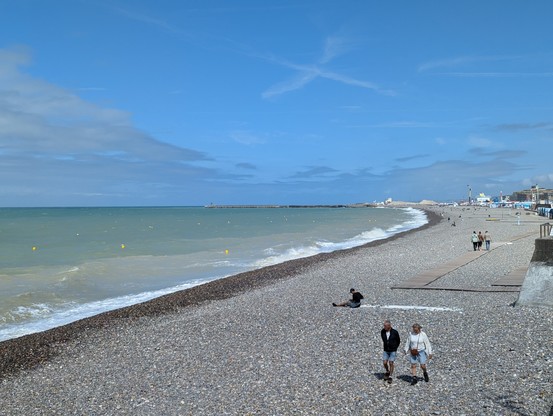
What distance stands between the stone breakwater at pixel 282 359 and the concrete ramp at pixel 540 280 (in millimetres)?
359

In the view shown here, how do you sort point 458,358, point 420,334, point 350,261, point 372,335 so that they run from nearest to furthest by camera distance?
point 420,334 < point 458,358 < point 372,335 < point 350,261

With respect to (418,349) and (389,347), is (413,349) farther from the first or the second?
(389,347)

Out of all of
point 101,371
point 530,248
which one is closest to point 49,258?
point 101,371

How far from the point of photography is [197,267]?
3025 centimetres

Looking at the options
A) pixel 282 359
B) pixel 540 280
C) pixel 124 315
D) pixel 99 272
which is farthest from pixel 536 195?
pixel 282 359

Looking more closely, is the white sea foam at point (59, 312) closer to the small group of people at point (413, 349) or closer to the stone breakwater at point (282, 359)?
the stone breakwater at point (282, 359)

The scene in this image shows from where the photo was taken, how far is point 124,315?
643 inches

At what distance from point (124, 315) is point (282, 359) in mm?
7504

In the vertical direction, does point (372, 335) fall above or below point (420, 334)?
below

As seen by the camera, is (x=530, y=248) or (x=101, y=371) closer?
(x=101, y=371)

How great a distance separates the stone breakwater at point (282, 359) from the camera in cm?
840

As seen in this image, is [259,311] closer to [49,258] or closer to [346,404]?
[346,404]

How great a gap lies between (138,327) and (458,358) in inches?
338

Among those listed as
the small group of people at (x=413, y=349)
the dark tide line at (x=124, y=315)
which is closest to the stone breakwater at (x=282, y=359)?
the dark tide line at (x=124, y=315)
